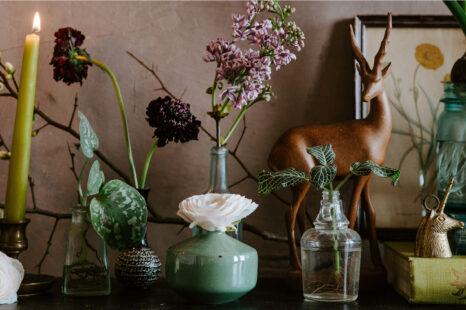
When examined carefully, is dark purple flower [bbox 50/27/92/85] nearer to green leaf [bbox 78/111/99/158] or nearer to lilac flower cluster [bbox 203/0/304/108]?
green leaf [bbox 78/111/99/158]

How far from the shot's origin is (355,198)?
808 millimetres

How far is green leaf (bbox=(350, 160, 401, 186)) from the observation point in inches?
27.7

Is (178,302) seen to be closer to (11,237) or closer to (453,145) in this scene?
(11,237)

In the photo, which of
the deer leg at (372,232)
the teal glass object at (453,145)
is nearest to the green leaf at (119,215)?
the deer leg at (372,232)

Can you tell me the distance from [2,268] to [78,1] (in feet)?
1.66

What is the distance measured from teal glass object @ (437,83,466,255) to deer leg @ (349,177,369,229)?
0.13 metres

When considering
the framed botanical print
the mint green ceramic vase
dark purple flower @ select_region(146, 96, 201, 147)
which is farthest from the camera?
the framed botanical print

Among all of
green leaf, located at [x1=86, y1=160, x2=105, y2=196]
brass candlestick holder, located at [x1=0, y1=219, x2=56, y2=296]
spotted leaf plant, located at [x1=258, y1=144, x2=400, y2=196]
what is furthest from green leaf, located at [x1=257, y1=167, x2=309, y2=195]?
brass candlestick holder, located at [x1=0, y1=219, x2=56, y2=296]

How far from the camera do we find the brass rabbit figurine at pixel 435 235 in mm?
712

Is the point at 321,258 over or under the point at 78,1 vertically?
under

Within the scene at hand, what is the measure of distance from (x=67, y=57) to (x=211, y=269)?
16.0 inches

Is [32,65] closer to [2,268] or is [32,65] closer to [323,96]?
[2,268]

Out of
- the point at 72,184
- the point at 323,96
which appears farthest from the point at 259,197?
the point at 72,184

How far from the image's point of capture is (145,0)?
3.18 ft
